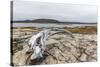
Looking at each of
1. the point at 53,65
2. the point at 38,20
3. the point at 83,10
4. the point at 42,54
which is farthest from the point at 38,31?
the point at 83,10

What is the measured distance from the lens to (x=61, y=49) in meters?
2.56

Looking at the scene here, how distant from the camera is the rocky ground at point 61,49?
2.39m

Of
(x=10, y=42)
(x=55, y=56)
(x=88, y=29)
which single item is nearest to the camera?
(x=10, y=42)

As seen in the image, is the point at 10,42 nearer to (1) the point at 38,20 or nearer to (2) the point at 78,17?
(1) the point at 38,20

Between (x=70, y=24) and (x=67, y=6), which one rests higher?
(x=67, y=6)

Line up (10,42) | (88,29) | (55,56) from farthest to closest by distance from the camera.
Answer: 1. (88,29)
2. (55,56)
3. (10,42)

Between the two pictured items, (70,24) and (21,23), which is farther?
(70,24)

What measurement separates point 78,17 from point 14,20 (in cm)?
85

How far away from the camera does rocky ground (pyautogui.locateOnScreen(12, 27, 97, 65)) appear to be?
2389 millimetres

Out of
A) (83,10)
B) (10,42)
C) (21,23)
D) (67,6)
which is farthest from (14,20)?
(83,10)

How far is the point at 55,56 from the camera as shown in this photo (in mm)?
2529

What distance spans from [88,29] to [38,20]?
71 cm

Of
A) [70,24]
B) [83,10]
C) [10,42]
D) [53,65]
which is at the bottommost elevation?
[53,65]

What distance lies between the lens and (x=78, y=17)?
8.70ft
